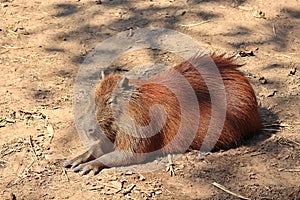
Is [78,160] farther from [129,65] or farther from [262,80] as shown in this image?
[262,80]

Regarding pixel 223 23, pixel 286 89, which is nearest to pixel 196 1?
pixel 223 23

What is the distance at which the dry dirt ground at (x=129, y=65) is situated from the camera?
156 inches

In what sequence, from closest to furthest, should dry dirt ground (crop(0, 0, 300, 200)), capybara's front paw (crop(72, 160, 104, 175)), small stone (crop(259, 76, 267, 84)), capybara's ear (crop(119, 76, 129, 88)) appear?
dry dirt ground (crop(0, 0, 300, 200)) → capybara's front paw (crop(72, 160, 104, 175)) → capybara's ear (crop(119, 76, 129, 88)) → small stone (crop(259, 76, 267, 84))

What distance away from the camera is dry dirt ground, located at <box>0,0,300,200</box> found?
3.97 metres

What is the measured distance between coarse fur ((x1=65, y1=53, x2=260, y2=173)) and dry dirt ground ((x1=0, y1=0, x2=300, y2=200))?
0.11 meters

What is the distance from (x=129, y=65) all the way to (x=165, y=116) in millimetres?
1316

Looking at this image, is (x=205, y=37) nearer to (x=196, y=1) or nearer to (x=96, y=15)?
(x=196, y=1)

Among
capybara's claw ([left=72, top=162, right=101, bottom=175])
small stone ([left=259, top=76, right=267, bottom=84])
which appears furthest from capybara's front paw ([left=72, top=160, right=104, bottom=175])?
small stone ([left=259, top=76, right=267, bottom=84])

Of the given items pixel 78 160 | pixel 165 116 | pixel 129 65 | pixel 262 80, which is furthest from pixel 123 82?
pixel 262 80

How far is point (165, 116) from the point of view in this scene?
424cm

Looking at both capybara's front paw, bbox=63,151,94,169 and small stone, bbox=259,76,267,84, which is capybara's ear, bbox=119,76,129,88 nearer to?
capybara's front paw, bbox=63,151,94,169

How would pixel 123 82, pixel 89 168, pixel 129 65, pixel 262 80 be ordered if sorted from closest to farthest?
pixel 89 168, pixel 123 82, pixel 262 80, pixel 129 65

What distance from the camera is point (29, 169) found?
13.7 feet

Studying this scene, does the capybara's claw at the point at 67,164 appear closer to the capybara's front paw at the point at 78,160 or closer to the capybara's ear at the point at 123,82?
the capybara's front paw at the point at 78,160
